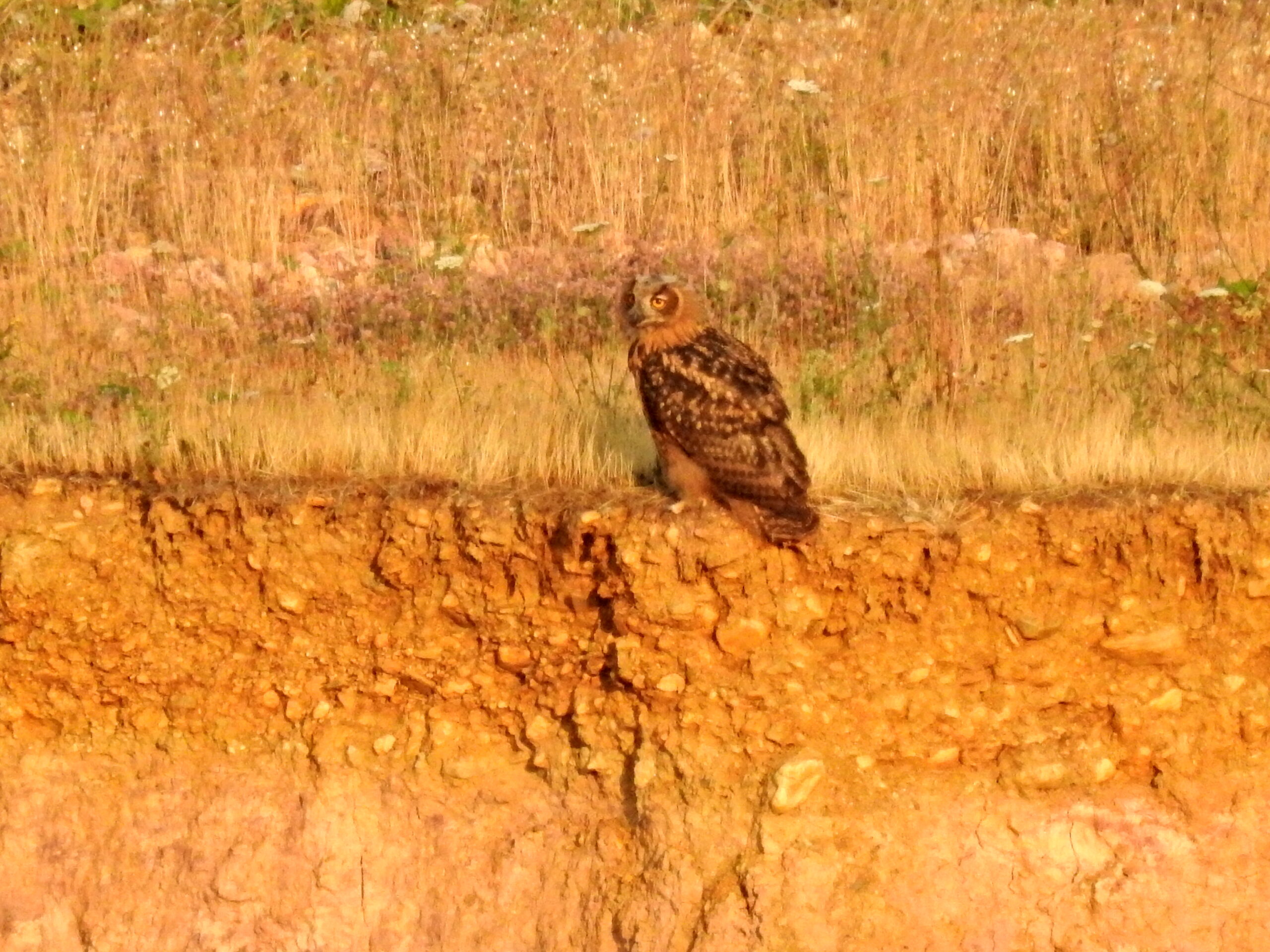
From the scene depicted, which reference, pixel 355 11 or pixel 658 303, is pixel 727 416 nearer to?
pixel 658 303

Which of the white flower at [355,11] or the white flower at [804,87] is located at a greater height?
the white flower at [355,11]

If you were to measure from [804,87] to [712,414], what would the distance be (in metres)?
5.09

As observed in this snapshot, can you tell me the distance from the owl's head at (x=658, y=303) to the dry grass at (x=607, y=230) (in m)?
0.50

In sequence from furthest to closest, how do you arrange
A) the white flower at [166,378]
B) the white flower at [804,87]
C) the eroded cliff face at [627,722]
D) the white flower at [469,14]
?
the white flower at [469,14] → the white flower at [804,87] → the white flower at [166,378] → the eroded cliff face at [627,722]

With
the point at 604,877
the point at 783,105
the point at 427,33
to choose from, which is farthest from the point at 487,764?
the point at 427,33

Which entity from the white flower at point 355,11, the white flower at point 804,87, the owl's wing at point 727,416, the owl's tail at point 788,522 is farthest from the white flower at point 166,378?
the white flower at point 355,11

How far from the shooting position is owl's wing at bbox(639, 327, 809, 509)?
580cm

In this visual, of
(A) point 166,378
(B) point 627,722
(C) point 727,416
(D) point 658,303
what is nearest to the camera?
(C) point 727,416

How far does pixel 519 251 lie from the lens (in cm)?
1022

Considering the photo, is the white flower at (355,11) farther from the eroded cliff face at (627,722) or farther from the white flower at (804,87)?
the eroded cliff face at (627,722)

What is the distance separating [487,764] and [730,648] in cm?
98

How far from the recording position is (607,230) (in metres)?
10.3

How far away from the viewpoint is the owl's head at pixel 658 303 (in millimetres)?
6266

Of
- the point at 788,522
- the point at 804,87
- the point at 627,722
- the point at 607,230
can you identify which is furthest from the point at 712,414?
the point at 804,87
